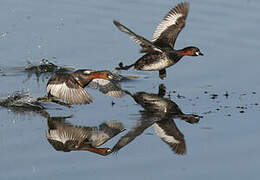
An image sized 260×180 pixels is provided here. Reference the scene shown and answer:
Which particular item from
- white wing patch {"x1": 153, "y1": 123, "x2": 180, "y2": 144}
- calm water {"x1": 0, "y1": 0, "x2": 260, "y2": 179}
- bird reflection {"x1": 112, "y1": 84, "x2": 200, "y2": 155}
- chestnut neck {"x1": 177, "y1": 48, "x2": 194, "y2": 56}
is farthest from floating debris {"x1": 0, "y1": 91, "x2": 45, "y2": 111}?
chestnut neck {"x1": 177, "y1": 48, "x2": 194, "y2": 56}

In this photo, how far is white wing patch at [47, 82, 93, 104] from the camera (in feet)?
32.6

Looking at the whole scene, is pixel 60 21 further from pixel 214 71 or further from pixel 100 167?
pixel 100 167

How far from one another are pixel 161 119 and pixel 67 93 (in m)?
1.39

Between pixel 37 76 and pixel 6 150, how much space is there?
3.68 metres

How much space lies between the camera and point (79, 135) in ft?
30.5

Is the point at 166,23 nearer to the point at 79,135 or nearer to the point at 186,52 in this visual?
the point at 186,52

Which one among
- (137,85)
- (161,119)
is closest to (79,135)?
(161,119)

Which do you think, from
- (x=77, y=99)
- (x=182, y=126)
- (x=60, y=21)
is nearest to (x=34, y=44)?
(x=60, y=21)

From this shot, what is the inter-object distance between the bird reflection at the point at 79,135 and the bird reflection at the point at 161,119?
224mm

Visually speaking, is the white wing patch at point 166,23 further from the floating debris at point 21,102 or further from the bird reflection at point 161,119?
the floating debris at point 21,102

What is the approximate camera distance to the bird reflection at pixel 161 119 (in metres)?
8.95

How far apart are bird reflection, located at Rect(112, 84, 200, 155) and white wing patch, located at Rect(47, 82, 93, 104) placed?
88 cm

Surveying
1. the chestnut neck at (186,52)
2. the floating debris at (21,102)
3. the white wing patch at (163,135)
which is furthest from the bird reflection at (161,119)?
the floating debris at (21,102)

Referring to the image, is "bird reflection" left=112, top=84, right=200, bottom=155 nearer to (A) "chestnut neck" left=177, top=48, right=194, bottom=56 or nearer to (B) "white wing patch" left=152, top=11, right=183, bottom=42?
(A) "chestnut neck" left=177, top=48, right=194, bottom=56
